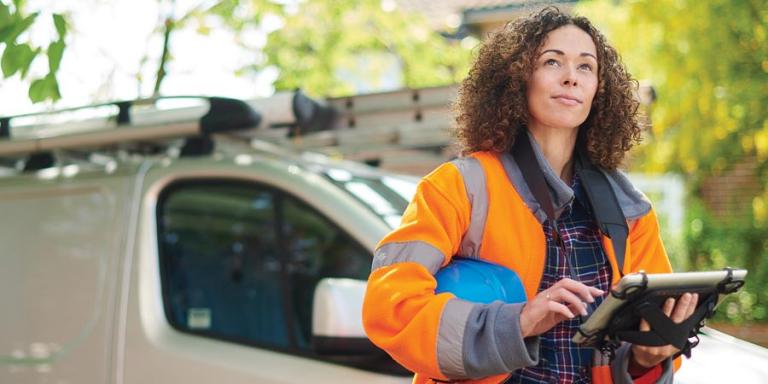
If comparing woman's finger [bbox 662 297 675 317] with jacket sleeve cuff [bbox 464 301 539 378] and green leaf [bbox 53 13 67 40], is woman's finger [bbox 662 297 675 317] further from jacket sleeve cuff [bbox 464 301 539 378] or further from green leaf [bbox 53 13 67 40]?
green leaf [bbox 53 13 67 40]

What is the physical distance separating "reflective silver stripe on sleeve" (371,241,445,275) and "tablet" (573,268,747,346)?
13.1 inches

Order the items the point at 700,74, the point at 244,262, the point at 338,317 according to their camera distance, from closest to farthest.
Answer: the point at 338,317
the point at 244,262
the point at 700,74

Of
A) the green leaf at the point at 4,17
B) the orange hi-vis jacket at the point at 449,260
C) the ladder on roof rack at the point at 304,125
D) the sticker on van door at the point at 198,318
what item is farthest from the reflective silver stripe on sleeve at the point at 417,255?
the sticker on van door at the point at 198,318

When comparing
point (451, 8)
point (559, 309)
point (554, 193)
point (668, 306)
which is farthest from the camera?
point (451, 8)

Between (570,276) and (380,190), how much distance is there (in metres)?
1.62

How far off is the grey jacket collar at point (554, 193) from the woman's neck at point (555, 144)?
5 centimetres

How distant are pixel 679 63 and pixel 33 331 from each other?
6968 millimetres

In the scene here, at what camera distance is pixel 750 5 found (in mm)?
8766

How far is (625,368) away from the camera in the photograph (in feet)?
7.52

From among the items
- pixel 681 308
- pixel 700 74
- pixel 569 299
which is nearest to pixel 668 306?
pixel 681 308

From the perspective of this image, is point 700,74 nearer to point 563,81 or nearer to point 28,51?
point 28,51

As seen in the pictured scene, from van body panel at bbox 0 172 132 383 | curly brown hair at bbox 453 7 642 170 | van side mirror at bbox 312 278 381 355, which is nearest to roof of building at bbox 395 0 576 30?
van body panel at bbox 0 172 132 383

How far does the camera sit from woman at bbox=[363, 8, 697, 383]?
2086mm

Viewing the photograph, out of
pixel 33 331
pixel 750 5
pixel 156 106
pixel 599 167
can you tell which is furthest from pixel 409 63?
pixel 599 167
